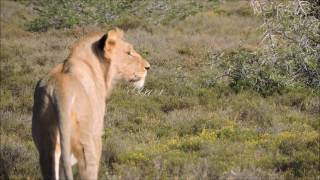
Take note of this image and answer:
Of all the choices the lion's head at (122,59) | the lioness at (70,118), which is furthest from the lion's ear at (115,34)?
the lioness at (70,118)

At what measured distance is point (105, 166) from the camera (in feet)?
22.4

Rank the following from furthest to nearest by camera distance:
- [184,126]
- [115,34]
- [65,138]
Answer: [184,126], [115,34], [65,138]

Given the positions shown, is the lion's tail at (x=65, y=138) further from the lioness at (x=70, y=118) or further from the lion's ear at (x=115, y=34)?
the lion's ear at (x=115, y=34)

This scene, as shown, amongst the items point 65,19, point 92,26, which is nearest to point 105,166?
point 92,26

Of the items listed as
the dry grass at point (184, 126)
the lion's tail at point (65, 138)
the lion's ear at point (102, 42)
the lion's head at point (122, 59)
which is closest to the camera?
the lion's tail at point (65, 138)

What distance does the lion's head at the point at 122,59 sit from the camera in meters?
5.09

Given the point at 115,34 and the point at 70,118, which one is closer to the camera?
the point at 70,118

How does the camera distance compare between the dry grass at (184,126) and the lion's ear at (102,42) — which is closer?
the lion's ear at (102,42)

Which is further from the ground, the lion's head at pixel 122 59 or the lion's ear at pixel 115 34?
the lion's ear at pixel 115 34

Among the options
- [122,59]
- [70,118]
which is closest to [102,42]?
[122,59]

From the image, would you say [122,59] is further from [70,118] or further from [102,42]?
[70,118]

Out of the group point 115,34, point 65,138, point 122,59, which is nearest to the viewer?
point 65,138

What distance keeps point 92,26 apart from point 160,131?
15.2 m

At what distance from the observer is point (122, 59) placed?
543 centimetres
